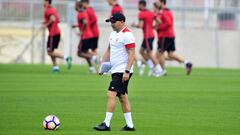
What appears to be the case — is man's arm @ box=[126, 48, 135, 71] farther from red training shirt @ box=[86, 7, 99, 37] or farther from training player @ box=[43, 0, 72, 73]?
red training shirt @ box=[86, 7, 99, 37]

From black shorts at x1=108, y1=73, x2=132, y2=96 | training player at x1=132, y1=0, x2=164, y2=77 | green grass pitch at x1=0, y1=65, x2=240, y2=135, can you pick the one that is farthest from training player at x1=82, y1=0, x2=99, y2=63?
black shorts at x1=108, y1=73, x2=132, y2=96

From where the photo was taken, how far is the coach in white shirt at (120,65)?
13211mm

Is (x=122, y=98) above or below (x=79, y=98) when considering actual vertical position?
above

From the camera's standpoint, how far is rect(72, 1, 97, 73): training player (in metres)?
28.8

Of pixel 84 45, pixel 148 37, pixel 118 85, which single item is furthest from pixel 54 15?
pixel 118 85

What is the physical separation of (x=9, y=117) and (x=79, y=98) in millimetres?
4508

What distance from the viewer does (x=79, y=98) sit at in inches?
751

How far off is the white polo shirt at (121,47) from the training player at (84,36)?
15.3 metres

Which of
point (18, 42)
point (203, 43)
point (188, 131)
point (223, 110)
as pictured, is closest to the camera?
point (188, 131)

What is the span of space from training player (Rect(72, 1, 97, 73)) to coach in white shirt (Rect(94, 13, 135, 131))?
15.4 m

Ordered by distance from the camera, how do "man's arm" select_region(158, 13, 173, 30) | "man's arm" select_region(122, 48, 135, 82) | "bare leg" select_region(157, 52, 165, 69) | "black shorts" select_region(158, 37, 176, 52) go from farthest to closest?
"black shorts" select_region(158, 37, 176, 52) < "bare leg" select_region(157, 52, 165, 69) < "man's arm" select_region(158, 13, 173, 30) < "man's arm" select_region(122, 48, 135, 82)

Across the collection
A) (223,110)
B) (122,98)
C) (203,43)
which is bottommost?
(203,43)

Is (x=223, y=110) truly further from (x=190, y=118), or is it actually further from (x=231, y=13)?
(x=231, y=13)

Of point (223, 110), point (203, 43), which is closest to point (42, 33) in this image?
point (203, 43)
